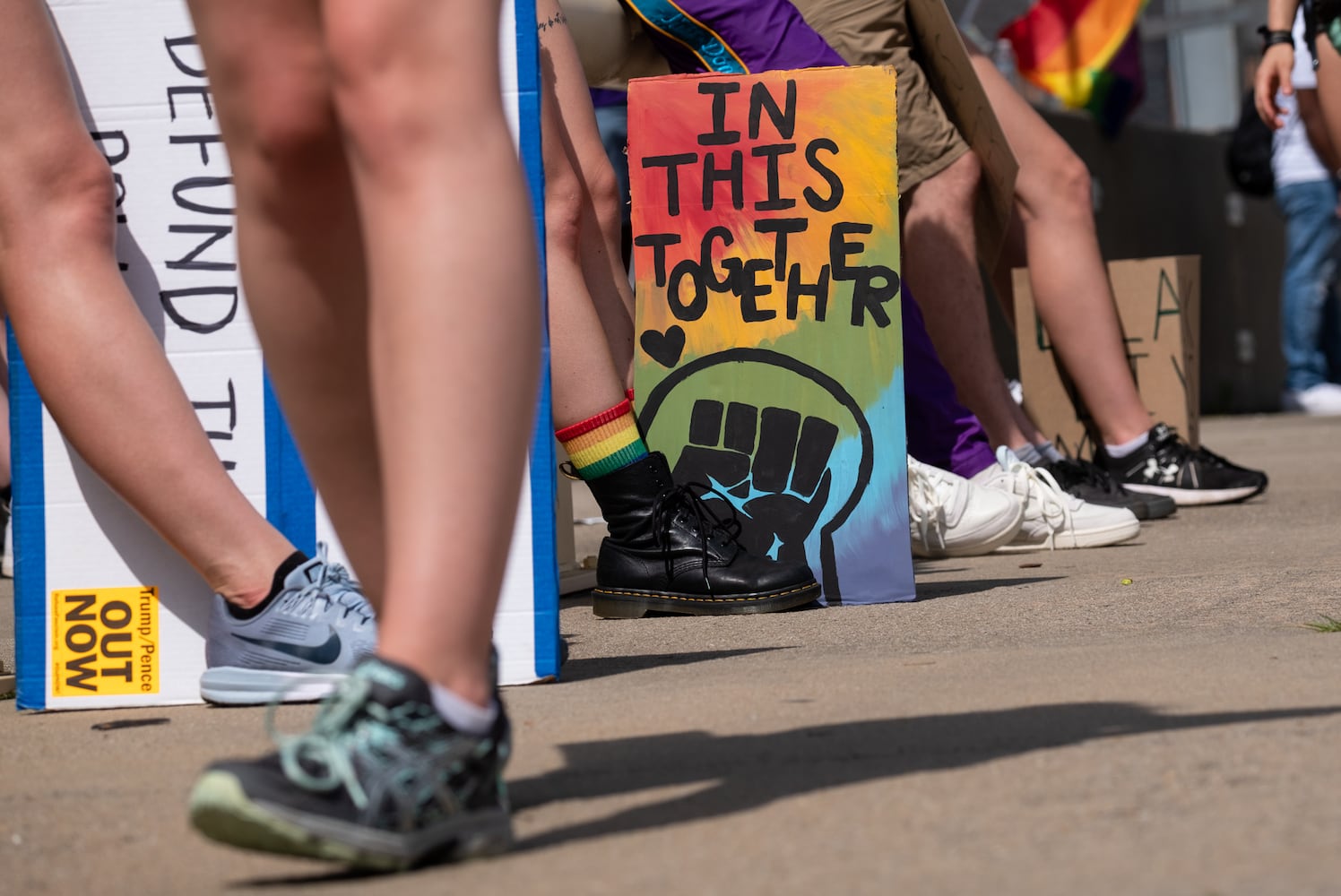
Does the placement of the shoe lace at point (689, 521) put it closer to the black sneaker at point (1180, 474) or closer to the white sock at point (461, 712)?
the white sock at point (461, 712)

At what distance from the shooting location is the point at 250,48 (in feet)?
4.48

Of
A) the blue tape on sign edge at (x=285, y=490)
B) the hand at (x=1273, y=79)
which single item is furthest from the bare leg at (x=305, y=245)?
the hand at (x=1273, y=79)

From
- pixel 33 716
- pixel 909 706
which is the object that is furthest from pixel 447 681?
pixel 33 716

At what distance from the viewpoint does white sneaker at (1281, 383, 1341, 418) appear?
896 centimetres

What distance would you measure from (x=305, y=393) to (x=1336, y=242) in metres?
8.53

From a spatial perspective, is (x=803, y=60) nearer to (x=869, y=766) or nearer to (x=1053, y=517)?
(x=1053, y=517)

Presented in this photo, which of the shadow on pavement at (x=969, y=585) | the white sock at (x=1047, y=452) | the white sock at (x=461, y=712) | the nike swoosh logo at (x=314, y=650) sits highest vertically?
the white sock at (x=1047, y=452)

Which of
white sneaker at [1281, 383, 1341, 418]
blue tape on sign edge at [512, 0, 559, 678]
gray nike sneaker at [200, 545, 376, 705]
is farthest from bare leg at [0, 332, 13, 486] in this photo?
white sneaker at [1281, 383, 1341, 418]

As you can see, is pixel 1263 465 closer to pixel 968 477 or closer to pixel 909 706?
pixel 968 477

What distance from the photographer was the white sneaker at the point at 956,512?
333 cm

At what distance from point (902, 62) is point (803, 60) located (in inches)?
24.4

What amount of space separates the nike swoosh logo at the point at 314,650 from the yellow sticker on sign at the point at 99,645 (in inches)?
8.2

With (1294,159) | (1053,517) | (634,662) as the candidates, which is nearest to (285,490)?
(634,662)

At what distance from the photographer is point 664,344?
2951mm
